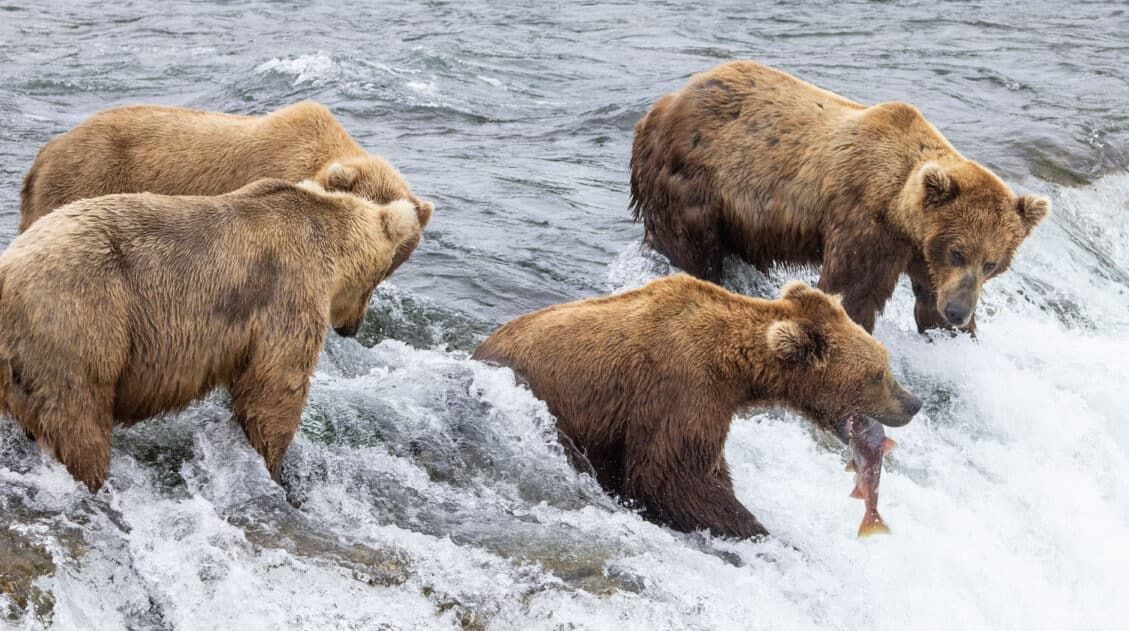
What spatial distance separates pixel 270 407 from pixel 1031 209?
4342 millimetres

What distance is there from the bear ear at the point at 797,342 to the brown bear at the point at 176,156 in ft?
7.73

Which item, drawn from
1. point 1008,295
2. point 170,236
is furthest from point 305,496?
point 1008,295

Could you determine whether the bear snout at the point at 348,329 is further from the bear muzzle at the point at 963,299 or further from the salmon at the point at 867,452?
the bear muzzle at the point at 963,299

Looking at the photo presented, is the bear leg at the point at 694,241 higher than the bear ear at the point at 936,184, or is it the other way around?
the bear ear at the point at 936,184

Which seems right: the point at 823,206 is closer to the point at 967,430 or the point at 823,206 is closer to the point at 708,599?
A: the point at 967,430

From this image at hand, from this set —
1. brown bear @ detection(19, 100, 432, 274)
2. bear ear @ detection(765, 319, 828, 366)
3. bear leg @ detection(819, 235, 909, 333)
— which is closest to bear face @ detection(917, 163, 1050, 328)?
bear leg @ detection(819, 235, 909, 333)

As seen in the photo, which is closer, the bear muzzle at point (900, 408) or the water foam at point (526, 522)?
the water foam at point (526, 522)

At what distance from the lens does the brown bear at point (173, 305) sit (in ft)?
16.1

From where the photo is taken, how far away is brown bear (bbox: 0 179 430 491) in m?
4.89

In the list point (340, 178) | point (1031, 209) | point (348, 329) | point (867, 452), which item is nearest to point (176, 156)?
point (340, 178)

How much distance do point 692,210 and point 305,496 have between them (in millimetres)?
3777

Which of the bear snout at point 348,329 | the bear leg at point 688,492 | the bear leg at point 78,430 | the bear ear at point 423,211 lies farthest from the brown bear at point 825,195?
the bear leg at point 78,430

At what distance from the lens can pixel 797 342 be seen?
597 centimetres

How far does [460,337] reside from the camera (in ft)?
25.7
